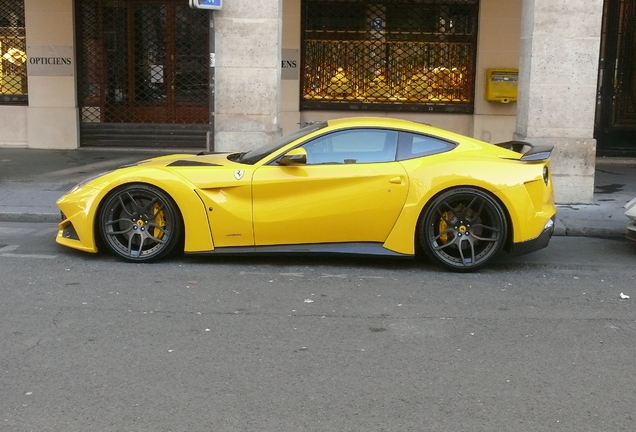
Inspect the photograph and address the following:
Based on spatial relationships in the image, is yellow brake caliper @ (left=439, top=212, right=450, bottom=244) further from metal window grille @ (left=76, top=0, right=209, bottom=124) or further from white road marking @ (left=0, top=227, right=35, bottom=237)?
metal window grille @ (left=76, top=0, right=209, bottom=124)

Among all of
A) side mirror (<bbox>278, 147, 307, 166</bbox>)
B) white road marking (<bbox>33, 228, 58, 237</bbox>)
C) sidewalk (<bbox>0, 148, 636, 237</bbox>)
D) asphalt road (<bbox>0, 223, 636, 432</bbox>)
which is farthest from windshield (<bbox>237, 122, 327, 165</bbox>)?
sidewalk (<bbox>0, 148, 636, 237</bbox>)

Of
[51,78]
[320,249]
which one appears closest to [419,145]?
[320,249]

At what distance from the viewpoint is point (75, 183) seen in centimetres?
1180

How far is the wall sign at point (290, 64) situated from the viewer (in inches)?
608

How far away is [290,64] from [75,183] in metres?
5.19

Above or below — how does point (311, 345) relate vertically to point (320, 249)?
below

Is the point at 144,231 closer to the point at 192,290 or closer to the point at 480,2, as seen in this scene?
the point at 192,290

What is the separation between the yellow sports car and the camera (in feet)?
24.3

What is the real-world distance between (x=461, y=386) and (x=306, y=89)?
1152 cm

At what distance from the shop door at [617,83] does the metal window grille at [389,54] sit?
92.3 inches

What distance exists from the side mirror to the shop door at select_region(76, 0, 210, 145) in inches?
348

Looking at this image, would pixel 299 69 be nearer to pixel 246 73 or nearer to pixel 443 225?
pixel 246 73

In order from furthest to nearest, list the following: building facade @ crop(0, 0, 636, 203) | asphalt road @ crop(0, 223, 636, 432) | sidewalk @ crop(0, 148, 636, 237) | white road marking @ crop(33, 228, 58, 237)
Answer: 1. building facade @ crop(0, 0, 636, 203)
2. sidewalk @ crop(0, 148, 636, 237)
3. white road marking @ crop(33, 228, 58, 237)
4. asphalt road @ crop(0, 223, 636, 432)

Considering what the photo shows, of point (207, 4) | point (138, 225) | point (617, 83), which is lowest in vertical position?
point (138, 225)
